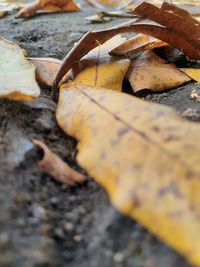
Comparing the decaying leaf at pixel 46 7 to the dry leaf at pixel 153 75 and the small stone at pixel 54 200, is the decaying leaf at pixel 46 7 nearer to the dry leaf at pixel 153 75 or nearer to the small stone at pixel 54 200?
the dry leaf at pixel 153 75

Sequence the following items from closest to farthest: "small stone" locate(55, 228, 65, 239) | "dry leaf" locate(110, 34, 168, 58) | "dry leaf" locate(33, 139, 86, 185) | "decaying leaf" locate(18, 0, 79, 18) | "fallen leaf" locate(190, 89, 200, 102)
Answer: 1. "small stone" locate(55, 228, 65, 239)
2. "dry leaf" locate(33, 139, 86, 185)
3. "fallen leaf" locate(190, 89, 200, 102)
4. "dry leaf" locate(110, 34, 168, 58)
5. "decaying leaf" locate(18, 0, 79, 18)

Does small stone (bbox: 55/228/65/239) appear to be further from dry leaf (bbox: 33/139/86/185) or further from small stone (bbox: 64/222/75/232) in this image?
dry leaf (bbox: 33/139/86/185)

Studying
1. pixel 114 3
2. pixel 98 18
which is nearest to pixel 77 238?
pixel 98 18

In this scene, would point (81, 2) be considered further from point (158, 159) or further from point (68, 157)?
point (158, 159)

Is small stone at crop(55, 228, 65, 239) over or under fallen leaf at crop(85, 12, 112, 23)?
over

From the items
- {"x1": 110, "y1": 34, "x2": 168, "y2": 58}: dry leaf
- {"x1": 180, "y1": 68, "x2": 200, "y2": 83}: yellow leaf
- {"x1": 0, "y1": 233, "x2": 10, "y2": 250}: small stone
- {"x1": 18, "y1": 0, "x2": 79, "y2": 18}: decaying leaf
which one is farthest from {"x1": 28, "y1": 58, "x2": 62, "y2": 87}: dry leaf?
{"x1": 18, "y1": 0, "x2": 79, "y2": 18}: decaying leaf

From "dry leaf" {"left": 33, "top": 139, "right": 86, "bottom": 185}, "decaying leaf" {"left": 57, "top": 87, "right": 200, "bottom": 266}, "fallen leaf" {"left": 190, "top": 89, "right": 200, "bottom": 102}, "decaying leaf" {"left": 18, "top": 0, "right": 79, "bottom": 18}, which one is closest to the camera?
"decaying leaf" {"left": 57, "top": 87, "right": 200, "bottom": 266}

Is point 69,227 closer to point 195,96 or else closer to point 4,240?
point 4,240

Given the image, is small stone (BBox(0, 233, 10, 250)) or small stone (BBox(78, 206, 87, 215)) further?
small stone (BBox(78, 206, 87, 215))
